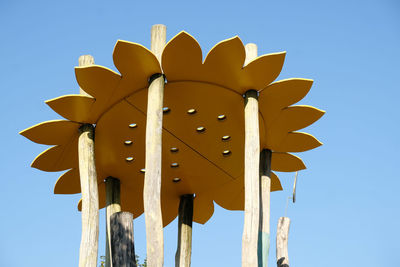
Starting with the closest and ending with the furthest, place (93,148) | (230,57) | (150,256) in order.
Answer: (150,256) → (230,57) → (93,148)

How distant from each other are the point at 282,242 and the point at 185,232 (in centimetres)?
290

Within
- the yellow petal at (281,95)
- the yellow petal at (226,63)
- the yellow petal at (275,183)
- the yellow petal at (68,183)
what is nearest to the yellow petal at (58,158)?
the yellow petal at (68,183)

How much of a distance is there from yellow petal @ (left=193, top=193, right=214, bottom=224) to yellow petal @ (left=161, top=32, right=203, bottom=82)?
4.74 meters

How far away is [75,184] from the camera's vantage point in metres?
17.0

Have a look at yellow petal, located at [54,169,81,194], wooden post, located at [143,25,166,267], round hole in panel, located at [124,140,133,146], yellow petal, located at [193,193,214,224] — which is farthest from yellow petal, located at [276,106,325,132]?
yellow petal, located at [54,169,81,194]

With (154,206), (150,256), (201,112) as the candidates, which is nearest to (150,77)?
(201,112)

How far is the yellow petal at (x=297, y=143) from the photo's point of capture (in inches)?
642

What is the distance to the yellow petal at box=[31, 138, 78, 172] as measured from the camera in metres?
15.8

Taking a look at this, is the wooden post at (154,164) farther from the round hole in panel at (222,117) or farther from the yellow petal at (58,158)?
the yellow petal at (58,158)

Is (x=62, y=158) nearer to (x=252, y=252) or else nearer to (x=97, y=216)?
(x=97, y=216)

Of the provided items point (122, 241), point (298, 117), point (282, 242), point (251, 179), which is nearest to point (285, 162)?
point (298, 117)

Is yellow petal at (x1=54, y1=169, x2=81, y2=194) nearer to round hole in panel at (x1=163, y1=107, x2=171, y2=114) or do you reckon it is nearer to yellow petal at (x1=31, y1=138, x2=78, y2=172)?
yellow petal at (x1=31, y1=138, x2=78, y2=172)

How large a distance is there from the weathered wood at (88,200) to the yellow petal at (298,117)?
4262 mm

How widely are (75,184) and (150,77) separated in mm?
4069
